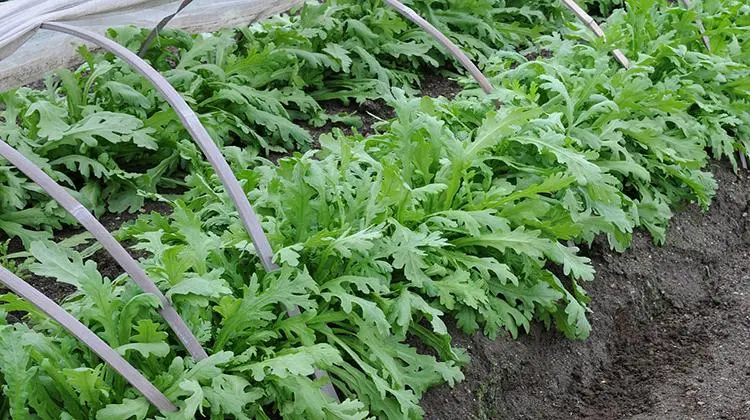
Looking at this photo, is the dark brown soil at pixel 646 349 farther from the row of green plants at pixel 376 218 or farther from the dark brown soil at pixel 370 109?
the dark brown soil at pixel 370 109

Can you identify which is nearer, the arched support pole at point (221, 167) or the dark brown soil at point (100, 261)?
the arched support pole at point (221, 167)

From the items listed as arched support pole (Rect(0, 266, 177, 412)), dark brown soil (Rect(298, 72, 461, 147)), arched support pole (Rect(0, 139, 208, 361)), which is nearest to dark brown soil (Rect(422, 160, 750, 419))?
arched support pole (Rect(0, 139, 208, 361))

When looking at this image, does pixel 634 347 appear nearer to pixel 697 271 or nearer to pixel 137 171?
pixel 697 271

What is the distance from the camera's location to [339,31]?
611 centimetres

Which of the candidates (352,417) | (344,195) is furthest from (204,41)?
(352,417)

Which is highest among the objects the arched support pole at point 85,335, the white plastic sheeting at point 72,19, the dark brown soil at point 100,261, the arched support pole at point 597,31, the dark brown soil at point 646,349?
the white plastic sheeting at point 72,19

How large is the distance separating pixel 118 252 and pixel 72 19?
1407mm

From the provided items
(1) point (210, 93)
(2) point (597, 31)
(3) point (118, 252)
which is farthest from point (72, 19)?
(2) point (597, 31)

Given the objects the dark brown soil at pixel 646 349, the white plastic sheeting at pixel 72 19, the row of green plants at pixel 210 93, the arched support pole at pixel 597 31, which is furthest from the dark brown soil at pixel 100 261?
the arched support pole at pixel 597 31

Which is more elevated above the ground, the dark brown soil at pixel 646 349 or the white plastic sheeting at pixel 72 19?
the white plastic sheeting at pixel 72 19

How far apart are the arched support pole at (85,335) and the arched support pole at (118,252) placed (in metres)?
0.22

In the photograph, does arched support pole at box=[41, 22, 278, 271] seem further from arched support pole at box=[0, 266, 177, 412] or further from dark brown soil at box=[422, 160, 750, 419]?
dark brown soil at box=[422, 160, 750, 419]

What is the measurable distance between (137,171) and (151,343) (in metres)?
2.03

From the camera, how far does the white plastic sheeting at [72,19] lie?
4.03 metres
